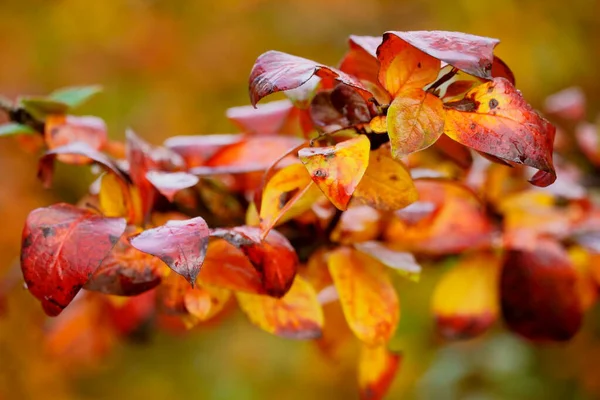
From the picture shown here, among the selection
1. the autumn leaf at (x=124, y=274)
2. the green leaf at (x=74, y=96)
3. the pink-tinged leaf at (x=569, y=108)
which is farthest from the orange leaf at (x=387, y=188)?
the pink-tinged leaf at (x=569, y=108)

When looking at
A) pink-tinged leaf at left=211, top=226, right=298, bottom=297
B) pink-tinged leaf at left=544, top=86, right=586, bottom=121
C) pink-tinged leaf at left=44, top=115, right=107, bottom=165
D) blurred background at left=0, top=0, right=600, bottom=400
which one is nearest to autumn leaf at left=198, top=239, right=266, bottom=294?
pink-tinged leaf at left=211, top=226, right=298, bottom=297

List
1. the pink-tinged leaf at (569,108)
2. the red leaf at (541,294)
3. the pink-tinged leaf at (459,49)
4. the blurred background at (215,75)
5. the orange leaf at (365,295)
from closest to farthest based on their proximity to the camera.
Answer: the pink-tinged leaf at (459,49) → the orange leaf at (365,295) → the red leaf at (541,294) → the pink-tinged leaf at (569,108) → the blurred background at (215,75)

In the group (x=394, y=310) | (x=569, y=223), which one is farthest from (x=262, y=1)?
(x=394, y=310)

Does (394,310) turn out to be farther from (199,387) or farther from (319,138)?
(199,387)

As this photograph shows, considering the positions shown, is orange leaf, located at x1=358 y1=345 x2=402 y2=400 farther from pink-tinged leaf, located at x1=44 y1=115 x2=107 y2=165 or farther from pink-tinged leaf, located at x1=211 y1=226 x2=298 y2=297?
pink-tinged leaf, located at x1=44 y1=115 x2=107 y2=165

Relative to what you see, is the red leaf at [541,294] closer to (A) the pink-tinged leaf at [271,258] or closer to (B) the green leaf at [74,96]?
(A) the pink-tinged leaf at [271,258]

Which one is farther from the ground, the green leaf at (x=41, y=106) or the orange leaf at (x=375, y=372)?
the green leaf at (x=41, y=106)

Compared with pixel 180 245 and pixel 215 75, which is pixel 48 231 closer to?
pixel 180 245
